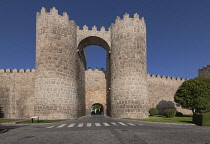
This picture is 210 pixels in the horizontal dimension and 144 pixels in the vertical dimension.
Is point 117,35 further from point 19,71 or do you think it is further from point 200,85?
point 19,71

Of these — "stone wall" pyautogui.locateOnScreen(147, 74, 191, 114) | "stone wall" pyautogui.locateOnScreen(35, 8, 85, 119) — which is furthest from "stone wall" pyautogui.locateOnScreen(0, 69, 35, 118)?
"stone wall" pyautogui.locateOnScreen(147, 74, 191, 114)

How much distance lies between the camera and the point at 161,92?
34625mm

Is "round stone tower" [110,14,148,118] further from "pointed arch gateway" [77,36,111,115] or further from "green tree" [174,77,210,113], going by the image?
"pointed arch gateway" [77,36,111,115]

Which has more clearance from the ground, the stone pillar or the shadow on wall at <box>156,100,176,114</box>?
the stone pillar

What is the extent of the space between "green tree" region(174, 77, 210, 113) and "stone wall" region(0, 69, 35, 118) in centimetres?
2221

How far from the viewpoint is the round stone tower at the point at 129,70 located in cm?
2306

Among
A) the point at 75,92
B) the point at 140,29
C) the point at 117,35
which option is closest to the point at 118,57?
the point at 117,35

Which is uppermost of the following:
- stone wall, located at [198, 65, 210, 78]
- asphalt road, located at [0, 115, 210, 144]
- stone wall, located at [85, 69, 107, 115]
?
stone wall, located at [198, 65, 210, 78]

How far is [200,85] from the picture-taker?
2480 cm

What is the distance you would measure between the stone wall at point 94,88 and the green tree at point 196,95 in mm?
12606

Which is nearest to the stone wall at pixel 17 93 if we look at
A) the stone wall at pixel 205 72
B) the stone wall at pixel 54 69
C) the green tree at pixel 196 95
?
the stone wall at pixel 54 69

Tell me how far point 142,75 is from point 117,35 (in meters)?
6.70

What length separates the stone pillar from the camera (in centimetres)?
2094

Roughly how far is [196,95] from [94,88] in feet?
53.2
